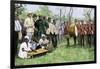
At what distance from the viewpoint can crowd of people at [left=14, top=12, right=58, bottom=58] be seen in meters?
2.09

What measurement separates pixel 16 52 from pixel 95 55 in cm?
94

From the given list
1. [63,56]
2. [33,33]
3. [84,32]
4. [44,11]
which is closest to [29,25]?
[33,33]

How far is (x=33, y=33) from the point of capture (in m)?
2.14

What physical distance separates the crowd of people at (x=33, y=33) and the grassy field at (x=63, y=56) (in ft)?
0.22

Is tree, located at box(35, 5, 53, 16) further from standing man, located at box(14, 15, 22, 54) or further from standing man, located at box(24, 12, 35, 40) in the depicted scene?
standing man, located at box(14, 15, 22, 54)

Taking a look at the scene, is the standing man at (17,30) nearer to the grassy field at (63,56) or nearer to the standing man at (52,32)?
the grassy field at (63,56)

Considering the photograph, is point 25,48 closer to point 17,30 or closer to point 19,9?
point 17,30

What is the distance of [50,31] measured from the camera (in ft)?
7.25

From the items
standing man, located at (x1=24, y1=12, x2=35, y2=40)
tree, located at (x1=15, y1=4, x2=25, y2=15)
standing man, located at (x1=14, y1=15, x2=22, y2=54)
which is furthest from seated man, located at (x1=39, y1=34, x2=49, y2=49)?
tree, located at (x1=15, y1=4, x2=25, y2=15)

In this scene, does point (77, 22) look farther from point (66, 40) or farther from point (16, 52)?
point (16, 52)

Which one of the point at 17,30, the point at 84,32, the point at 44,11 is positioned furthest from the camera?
the point at 84,32

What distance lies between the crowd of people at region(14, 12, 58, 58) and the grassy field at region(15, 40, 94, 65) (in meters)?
0.07

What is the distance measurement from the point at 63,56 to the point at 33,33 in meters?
0.42

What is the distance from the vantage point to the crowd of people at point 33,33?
6.84 feet
